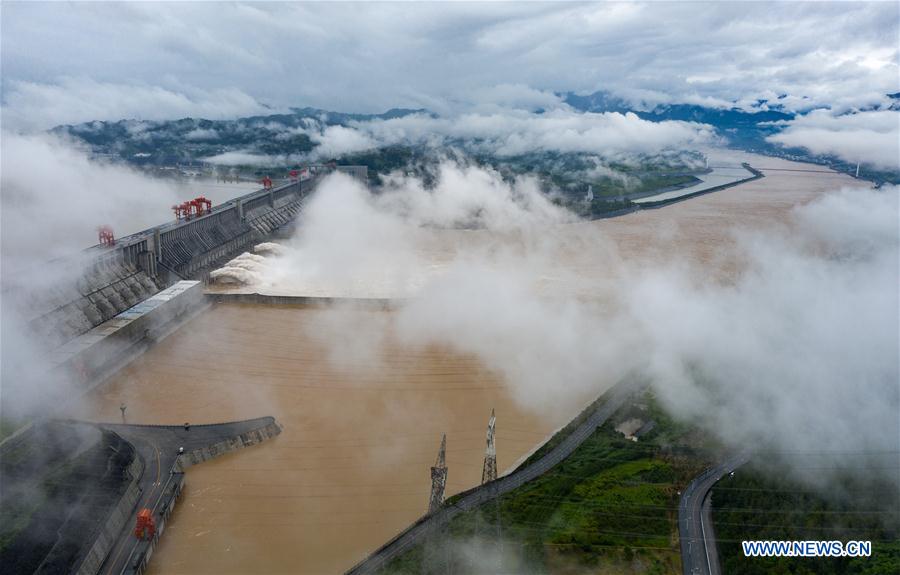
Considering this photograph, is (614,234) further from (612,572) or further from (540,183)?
(612,572)

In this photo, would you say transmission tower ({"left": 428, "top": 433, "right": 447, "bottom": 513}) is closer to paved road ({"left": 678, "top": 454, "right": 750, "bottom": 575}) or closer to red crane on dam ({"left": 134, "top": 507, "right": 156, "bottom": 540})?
paved road ({"left": 678, "top": 454, "right": 750, "bottom": 575})

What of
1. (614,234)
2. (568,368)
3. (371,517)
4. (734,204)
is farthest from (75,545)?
(734,204)

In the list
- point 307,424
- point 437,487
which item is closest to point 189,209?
point 307,424

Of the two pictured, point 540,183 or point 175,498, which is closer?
point 175,498

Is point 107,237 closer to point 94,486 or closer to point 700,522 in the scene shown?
point 94,486

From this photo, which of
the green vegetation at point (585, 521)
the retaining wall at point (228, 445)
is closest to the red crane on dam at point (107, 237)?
the retaining wall at point (228, 445)

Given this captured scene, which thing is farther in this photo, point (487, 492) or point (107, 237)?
point (107, 237)
